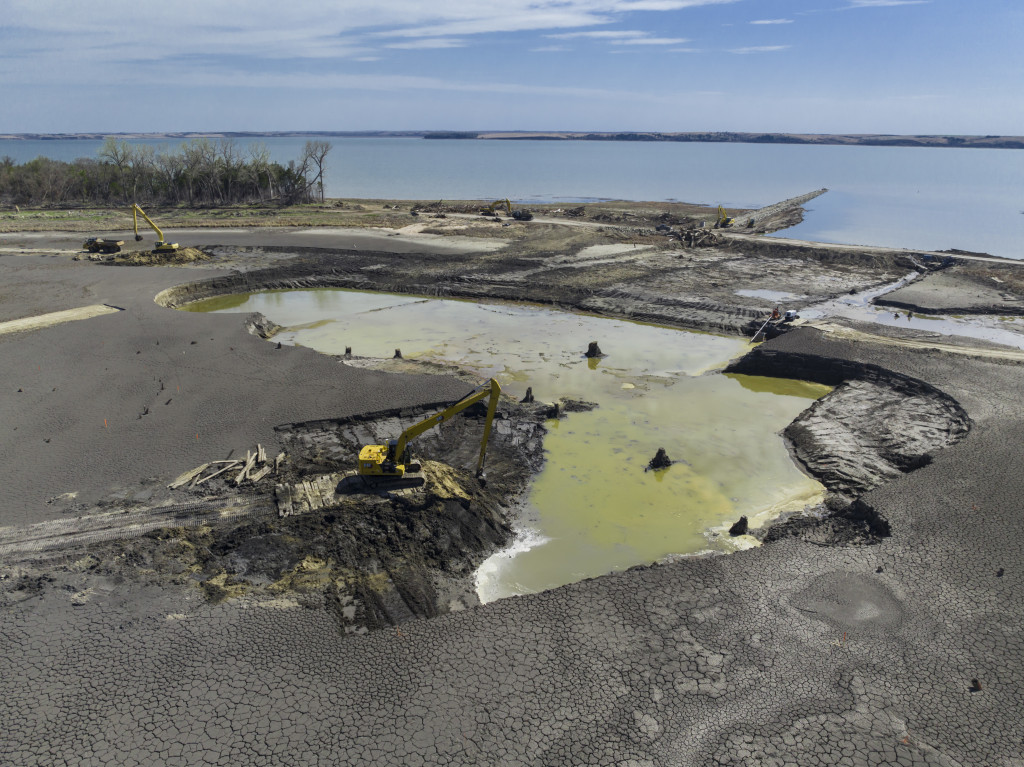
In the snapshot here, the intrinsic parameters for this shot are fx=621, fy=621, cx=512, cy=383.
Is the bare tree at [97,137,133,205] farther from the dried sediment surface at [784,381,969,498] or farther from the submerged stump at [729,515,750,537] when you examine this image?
the submerged stump at [729,515,750,537]

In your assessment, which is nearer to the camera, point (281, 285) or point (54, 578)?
point (54, 578)

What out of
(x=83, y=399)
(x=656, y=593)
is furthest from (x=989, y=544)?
(x=83, y=399)

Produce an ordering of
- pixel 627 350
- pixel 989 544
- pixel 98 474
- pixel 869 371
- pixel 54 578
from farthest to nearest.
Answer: pixel 627 350
pixel 869 371
pixel 98 474
pixel 989 544
pixel 54 578

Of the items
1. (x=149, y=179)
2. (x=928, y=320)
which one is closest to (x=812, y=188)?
(x=928, y=320)

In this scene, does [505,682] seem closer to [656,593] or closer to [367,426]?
[656,593]

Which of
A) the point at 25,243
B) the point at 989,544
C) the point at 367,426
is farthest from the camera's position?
the point at 25,243

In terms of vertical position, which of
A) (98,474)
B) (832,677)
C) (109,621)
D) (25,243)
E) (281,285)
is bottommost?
(832,677)

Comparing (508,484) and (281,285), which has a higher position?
(281,285)

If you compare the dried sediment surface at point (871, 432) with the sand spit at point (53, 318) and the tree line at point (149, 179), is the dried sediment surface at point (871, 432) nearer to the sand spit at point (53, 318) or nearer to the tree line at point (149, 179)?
the sand spit at point (53, 318)
